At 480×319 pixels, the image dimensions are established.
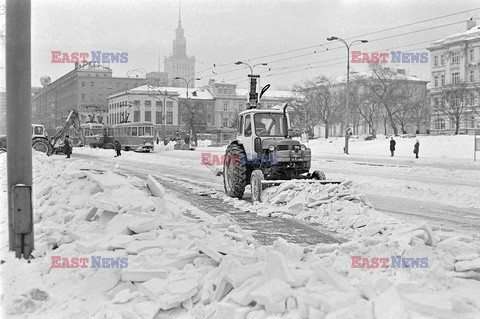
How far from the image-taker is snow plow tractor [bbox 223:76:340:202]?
13.1m

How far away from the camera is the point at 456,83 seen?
6656 centimetres

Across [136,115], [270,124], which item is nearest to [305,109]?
[136,115]

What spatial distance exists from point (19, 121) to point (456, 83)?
226 feet

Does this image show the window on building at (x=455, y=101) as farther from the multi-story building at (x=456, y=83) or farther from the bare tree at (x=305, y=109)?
the bare tree at (x=305, y=109)

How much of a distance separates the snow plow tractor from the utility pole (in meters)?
7.01

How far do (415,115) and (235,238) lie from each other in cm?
7408

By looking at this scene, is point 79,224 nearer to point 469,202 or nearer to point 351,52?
point 469,202

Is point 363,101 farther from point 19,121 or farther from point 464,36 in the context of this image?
point 19,121

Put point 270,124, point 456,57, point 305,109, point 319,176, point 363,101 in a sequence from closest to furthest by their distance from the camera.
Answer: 1. point 319,176
2. point 270,124
3. point 363,101
4. point 305,109
5. point 456,57

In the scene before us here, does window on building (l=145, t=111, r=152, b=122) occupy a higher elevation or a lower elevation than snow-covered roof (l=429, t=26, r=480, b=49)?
lower

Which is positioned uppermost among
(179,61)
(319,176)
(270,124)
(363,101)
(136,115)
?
(179,61)

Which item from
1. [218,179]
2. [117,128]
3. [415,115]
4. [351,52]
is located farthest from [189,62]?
[218,179]

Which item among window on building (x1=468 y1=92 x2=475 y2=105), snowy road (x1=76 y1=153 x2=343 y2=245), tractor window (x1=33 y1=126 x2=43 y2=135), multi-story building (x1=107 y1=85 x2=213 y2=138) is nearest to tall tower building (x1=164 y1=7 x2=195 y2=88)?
multi-story building (x1=107 y1=85 x2=213 y2=138)

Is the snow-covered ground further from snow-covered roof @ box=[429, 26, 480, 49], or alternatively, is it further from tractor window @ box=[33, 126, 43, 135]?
snow-covered roof @ box=[429, 26, 480, 49]
